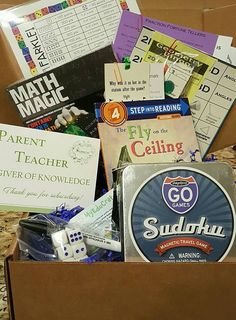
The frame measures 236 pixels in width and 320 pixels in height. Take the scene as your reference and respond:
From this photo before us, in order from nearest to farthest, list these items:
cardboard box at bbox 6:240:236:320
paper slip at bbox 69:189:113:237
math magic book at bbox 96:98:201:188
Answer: cardboard box at bbox 6:240:236:320 → paper slip at bbox 69:189:113:237 → math magic book at bbox 96:98:201:188

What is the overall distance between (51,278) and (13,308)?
0.25 feet

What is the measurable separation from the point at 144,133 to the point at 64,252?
303 mm

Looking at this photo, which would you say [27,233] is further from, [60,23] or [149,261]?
[60,23]

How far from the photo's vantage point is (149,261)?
685mm

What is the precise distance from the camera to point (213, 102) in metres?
0.94

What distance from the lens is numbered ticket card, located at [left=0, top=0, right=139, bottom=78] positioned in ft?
3.00

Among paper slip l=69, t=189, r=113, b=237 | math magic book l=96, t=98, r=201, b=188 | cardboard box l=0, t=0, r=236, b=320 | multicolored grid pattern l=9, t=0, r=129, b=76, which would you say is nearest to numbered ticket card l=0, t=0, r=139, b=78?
multicolored grid pattern l=9, t=0, r=129, b=76

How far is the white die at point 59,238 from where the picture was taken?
2.27ft

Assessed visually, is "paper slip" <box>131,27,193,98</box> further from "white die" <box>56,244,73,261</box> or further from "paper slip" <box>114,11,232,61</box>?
"white die" <box>56,244,73,261</box>

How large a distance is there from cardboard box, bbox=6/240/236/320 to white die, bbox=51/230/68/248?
6 cm

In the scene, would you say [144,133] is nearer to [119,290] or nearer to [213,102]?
[213,102]

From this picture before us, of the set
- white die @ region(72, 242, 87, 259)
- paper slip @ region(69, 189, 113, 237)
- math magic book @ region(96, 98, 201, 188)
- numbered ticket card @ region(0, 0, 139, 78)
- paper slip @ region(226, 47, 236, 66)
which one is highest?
numbered ticket card @ region(0, 0, 139, 78)

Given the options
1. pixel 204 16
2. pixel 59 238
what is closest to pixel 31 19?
pixel 204 16

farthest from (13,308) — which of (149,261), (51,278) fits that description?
(149,261)
